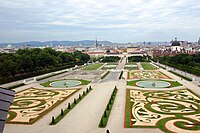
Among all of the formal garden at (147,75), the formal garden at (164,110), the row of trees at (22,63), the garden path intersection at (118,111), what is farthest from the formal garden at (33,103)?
the formal garden at (147,75)

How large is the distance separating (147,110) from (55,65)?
50995 millimetres

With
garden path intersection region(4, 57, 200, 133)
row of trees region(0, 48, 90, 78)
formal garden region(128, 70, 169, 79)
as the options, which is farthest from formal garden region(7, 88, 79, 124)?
formal garden region(128, 70, 169, 79)

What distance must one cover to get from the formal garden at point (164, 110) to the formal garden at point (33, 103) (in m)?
8.44

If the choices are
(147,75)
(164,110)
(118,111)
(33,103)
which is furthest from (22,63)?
(164,110)

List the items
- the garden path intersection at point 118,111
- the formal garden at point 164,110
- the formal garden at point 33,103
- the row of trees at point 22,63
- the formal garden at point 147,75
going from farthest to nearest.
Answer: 1. the formal garden at point 147,75
2. the row of trees at point 22,63
3. the formal garden at point 33,103
4. the formal garden at point 164,110
5. the garden path intersection at point 118,111

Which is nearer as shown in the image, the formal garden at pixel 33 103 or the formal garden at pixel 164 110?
the formal garden at pixel 164 110

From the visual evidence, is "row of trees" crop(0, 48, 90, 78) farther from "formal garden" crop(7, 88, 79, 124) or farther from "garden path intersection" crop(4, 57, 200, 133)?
"garden path intersection" crop(4, 57, 200, 133)

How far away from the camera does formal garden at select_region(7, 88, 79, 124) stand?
22.3 meters

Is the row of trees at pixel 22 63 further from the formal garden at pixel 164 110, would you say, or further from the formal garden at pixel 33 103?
the formal garden at pixel 164 110

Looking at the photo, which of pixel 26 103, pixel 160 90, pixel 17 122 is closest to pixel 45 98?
pixel 26 103

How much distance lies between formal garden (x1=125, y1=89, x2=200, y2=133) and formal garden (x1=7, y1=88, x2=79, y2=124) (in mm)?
8444

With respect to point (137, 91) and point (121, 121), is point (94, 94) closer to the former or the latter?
point (137, 91)

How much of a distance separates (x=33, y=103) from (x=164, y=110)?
14.8 meters

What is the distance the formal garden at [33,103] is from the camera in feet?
73.1
